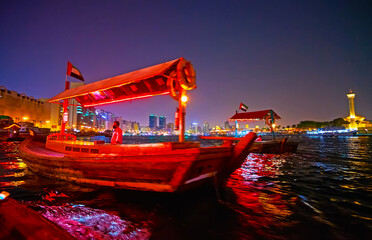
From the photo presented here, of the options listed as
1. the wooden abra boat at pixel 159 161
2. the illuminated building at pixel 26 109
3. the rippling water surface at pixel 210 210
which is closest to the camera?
the rippling water surface at pixel 210 210

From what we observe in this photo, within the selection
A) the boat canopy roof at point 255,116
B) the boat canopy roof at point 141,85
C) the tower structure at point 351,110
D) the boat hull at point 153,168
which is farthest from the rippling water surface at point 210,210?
the tower structure at point 351,110

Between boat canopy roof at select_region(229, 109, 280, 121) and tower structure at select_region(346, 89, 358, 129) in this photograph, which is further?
tower structure at select_region(346, 89, 358, 129)

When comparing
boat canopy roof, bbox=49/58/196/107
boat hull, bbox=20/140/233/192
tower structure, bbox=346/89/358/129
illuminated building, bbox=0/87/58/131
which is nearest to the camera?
boat hull, bbox=20/140/233/192

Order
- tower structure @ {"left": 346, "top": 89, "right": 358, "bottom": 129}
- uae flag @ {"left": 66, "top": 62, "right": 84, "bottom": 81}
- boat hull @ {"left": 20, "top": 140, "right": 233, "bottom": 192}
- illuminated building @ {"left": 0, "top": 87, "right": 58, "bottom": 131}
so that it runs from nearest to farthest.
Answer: boat hull @ {"left": 20, "top": 140, "right": 233, "bottom": 192} → uae flag @ {"left": 66, "top": 62, "right": 84, "bottom": 81} → illuminated building @ {"left": 0, "top": 87, "right": 58, "bottom": 131} → tower structure @ {"left": 346, "top": 89, "right": 358, "bottom": 129}

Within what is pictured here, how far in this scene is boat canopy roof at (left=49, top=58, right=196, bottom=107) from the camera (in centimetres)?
525

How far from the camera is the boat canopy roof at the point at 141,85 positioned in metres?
5.25

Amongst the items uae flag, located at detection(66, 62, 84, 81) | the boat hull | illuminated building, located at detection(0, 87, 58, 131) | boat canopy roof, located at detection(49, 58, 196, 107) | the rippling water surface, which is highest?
illuminated building, located at detection(0, 87, 58, 131)

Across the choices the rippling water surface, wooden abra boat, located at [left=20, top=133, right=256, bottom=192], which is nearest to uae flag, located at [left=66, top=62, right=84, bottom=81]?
wooden abra boat, located at [left=20, top=133, right=256, bottom=192]

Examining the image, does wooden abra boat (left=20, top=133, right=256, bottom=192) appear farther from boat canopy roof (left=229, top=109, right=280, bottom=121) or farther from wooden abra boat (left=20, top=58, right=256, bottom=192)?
boat canopy roof (left=229, top=109, right=280, bottom=121)

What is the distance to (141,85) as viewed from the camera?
24.0 feet

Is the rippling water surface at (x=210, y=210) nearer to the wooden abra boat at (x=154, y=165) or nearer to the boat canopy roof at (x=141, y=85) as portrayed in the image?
the wooden abra boat at (x=154, y=165)

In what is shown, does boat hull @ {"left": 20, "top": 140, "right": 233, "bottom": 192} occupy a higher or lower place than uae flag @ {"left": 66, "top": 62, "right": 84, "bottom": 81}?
lower

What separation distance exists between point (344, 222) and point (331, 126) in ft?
476

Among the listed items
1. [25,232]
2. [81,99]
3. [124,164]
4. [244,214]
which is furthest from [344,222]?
[81,99]
